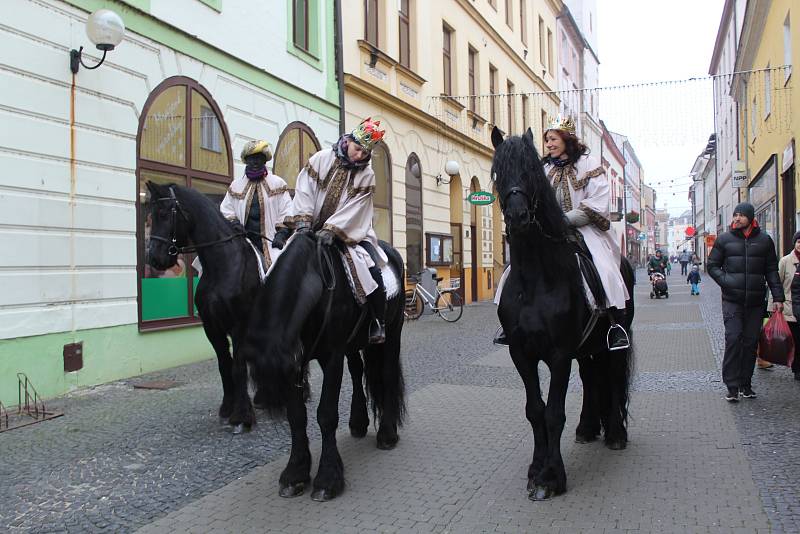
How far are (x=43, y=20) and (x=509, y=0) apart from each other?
20.7 meters

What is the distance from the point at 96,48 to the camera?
25.0 ft

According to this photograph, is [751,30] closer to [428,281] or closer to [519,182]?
[428,281]

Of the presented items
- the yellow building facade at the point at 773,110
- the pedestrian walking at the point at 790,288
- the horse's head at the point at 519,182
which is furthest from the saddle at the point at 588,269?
the yellow building facade at the point at 773,110

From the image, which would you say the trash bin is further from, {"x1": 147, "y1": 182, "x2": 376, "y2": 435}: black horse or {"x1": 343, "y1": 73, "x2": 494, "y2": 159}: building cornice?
{"x1": 147, "y1": 182, "x2": 376, "y2": 435}: black horse

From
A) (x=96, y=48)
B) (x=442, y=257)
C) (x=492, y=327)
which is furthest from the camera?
(x=442, y=257)

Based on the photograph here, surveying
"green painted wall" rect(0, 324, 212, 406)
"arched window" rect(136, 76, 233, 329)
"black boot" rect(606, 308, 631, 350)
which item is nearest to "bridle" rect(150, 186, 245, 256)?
"green painted wall" rect(0, 324, 212, 406)

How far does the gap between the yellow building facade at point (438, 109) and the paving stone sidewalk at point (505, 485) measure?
9646 millimetres

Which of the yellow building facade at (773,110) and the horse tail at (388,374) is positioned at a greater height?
the yellow building facade at (773,110)

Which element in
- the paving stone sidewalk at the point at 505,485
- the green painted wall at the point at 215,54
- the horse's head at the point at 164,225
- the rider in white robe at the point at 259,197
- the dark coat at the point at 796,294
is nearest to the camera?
the paving stone sidewalk at the point at 505,485

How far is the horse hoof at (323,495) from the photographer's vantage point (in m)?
3.96

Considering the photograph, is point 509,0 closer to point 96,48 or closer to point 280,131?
point 280,131

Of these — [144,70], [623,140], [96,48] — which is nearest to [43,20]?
[96,48]

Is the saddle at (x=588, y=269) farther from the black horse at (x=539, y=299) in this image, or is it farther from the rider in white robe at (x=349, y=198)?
the rider in white robe at (x=349, y=198)

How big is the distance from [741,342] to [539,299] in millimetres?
3489
